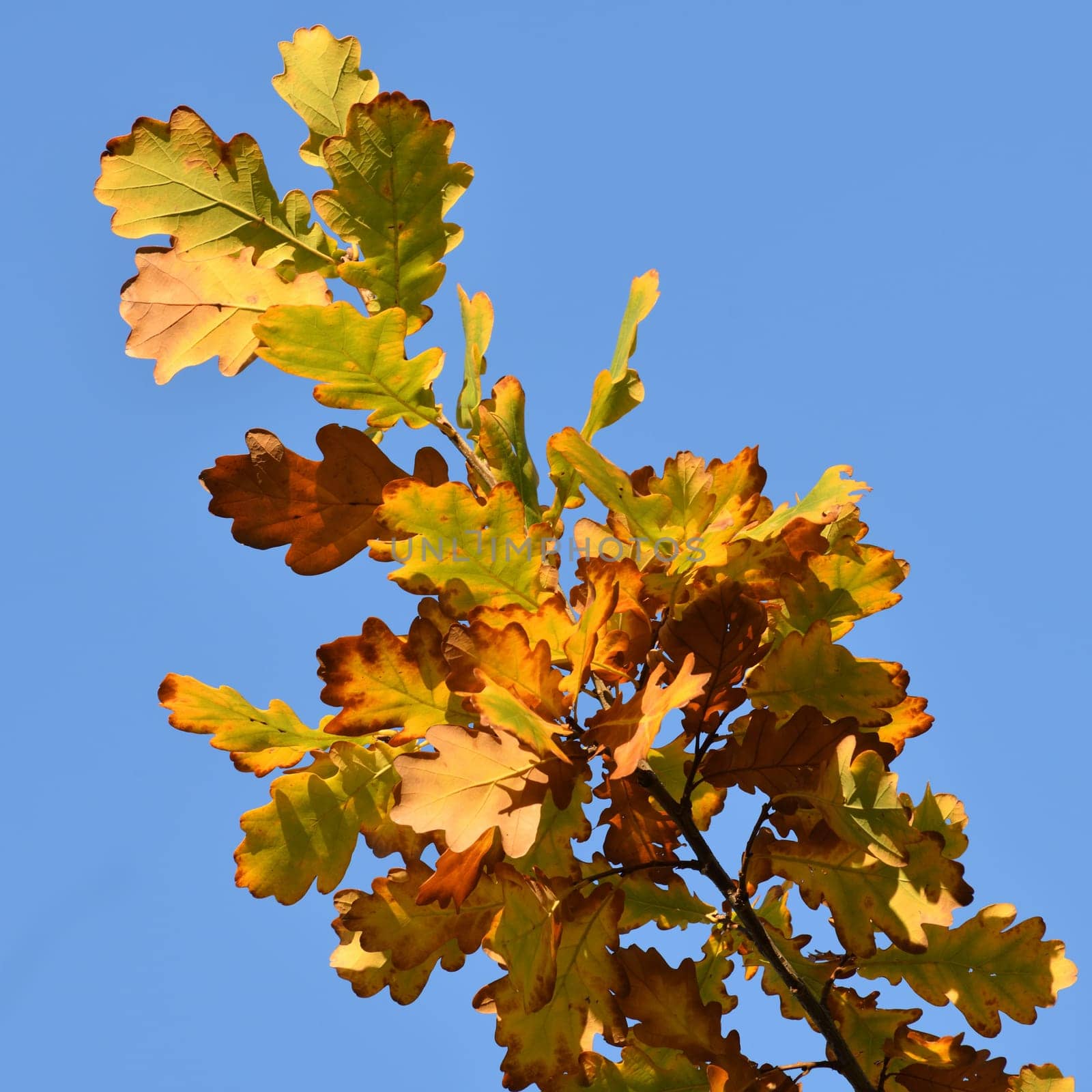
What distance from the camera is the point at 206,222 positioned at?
164 centimetres

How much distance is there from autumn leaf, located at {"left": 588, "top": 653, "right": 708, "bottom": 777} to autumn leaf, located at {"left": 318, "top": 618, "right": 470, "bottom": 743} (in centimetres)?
18

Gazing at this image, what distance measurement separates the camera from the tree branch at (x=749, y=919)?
1.41m

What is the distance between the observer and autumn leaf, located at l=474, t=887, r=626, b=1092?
1.39m

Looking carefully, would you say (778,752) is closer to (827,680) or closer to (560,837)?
(827,680)

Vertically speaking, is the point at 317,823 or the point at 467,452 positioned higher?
the point at 467,452

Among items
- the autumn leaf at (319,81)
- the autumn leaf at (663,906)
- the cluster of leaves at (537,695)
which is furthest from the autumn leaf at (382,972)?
the autumn leaf at (319,81)

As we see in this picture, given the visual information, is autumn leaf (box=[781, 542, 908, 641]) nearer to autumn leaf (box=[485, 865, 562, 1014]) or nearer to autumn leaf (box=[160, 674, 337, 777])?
autumn leaf (box=[485, 865, 562, 1014])

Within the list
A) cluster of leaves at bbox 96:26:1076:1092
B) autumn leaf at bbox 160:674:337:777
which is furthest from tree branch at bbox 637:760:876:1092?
autumn leaf at bbox 160:674:337:777

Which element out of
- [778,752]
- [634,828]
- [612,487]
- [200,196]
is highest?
[200,196]

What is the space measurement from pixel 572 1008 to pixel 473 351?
0.93 metres

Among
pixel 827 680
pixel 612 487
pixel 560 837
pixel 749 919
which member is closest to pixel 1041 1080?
pixel 749 919

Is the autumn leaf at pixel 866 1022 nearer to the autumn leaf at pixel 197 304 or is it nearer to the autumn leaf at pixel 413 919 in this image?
the autumn leaf at pixel 413 919

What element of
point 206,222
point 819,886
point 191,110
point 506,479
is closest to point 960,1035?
point 819,886

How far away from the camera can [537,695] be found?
1.33 m
